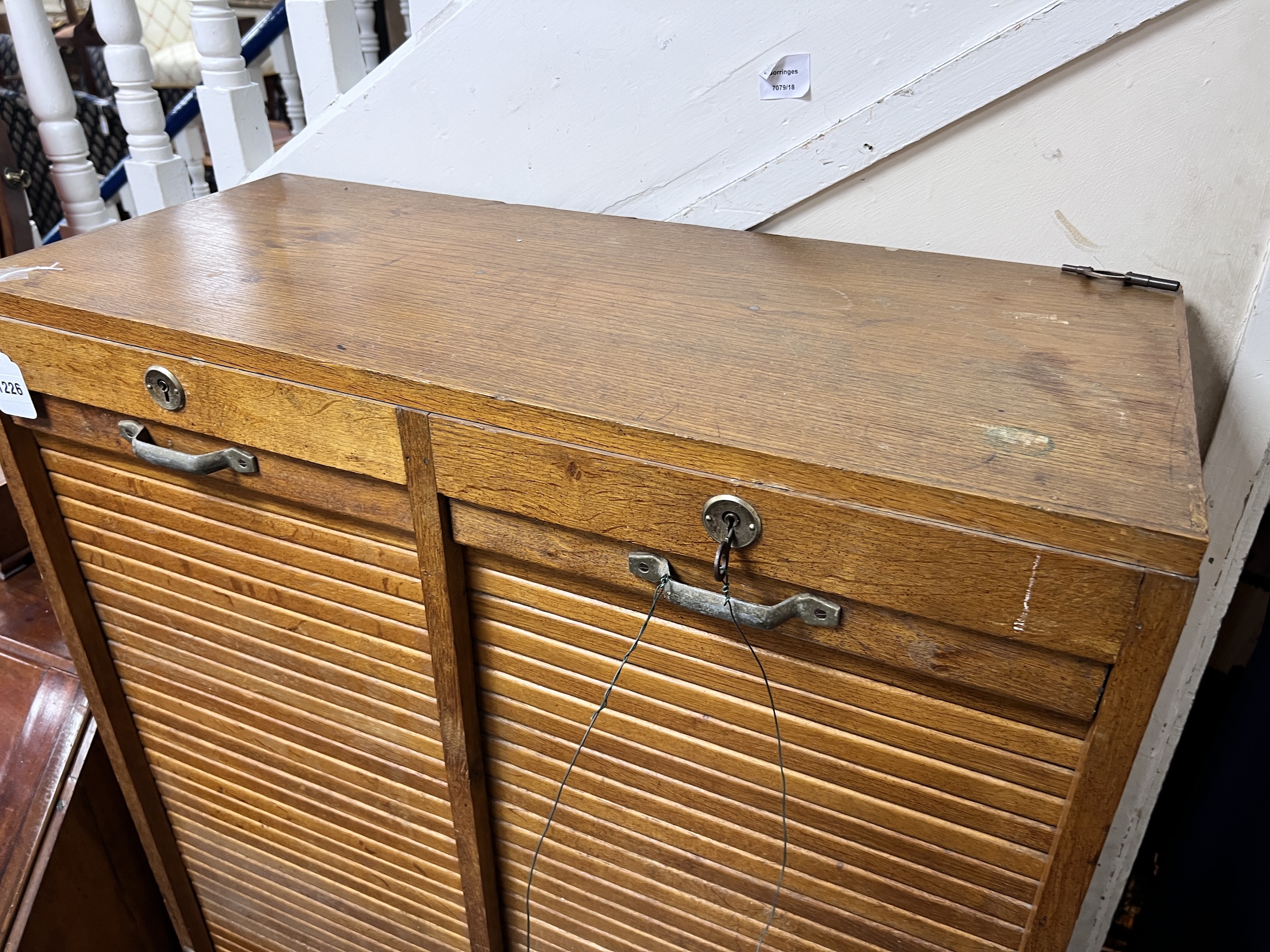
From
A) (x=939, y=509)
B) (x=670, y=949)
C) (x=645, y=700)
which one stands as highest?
(x=939, y=509)

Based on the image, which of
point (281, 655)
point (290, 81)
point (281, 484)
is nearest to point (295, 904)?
point (281, 655)

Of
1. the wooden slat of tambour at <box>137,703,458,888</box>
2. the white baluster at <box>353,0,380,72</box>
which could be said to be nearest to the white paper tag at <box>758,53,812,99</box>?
the wooden slat of tambour at <box>137,703,458,888</box>

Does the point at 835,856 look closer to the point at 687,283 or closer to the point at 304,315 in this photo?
the point at 687,283

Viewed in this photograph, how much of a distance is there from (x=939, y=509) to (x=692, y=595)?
0.19 metres

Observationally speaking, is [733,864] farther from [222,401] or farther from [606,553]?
[222,401]

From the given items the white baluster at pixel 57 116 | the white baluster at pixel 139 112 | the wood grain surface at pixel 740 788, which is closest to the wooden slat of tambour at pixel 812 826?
the wood grain surface at pixel 740 788

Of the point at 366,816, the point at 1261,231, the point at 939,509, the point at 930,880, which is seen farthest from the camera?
the point at 366,816

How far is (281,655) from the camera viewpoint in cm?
97

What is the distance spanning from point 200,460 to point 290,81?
2311 mm

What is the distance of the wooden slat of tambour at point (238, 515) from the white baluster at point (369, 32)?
1.69m

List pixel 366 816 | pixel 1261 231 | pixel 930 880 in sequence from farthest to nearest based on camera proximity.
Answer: pixel 366 816, pixel 1261 231, pixel 930 880

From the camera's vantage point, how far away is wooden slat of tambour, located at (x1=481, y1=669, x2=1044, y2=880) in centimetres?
71

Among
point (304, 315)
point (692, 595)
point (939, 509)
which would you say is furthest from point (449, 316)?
point (939, 509)

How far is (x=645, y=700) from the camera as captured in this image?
79cm
